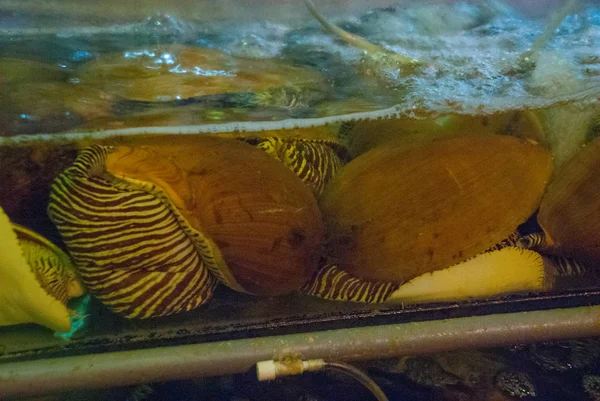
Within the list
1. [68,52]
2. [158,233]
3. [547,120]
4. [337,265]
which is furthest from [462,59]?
[68,52]

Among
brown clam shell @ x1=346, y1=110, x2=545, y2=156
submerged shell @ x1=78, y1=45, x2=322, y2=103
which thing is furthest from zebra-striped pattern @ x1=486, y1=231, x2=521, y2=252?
submerged shell @ x1=78, y1=45, x2=322, y2=103

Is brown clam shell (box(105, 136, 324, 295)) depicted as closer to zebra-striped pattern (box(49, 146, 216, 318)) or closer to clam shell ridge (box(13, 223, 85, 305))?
zebra-striped pattern (box(49, 146, 216, 318))

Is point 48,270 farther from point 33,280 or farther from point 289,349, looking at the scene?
point 289,349

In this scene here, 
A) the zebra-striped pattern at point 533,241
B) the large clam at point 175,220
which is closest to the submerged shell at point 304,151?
the large clam at point 175,220

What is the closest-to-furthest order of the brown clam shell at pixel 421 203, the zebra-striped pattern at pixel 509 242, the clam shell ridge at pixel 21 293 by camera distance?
the clam shell ridge at pixel 21 293 < the brown clam shell at pixel 421 203 < the zebra-striped pattern at pixel 509 242

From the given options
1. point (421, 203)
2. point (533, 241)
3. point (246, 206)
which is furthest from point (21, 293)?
point (533, 241)

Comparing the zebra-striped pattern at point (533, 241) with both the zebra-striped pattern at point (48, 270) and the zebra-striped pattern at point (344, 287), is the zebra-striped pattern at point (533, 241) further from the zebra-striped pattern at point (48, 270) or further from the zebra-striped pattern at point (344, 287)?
the zebra-striped pattern at point (48, 270)
